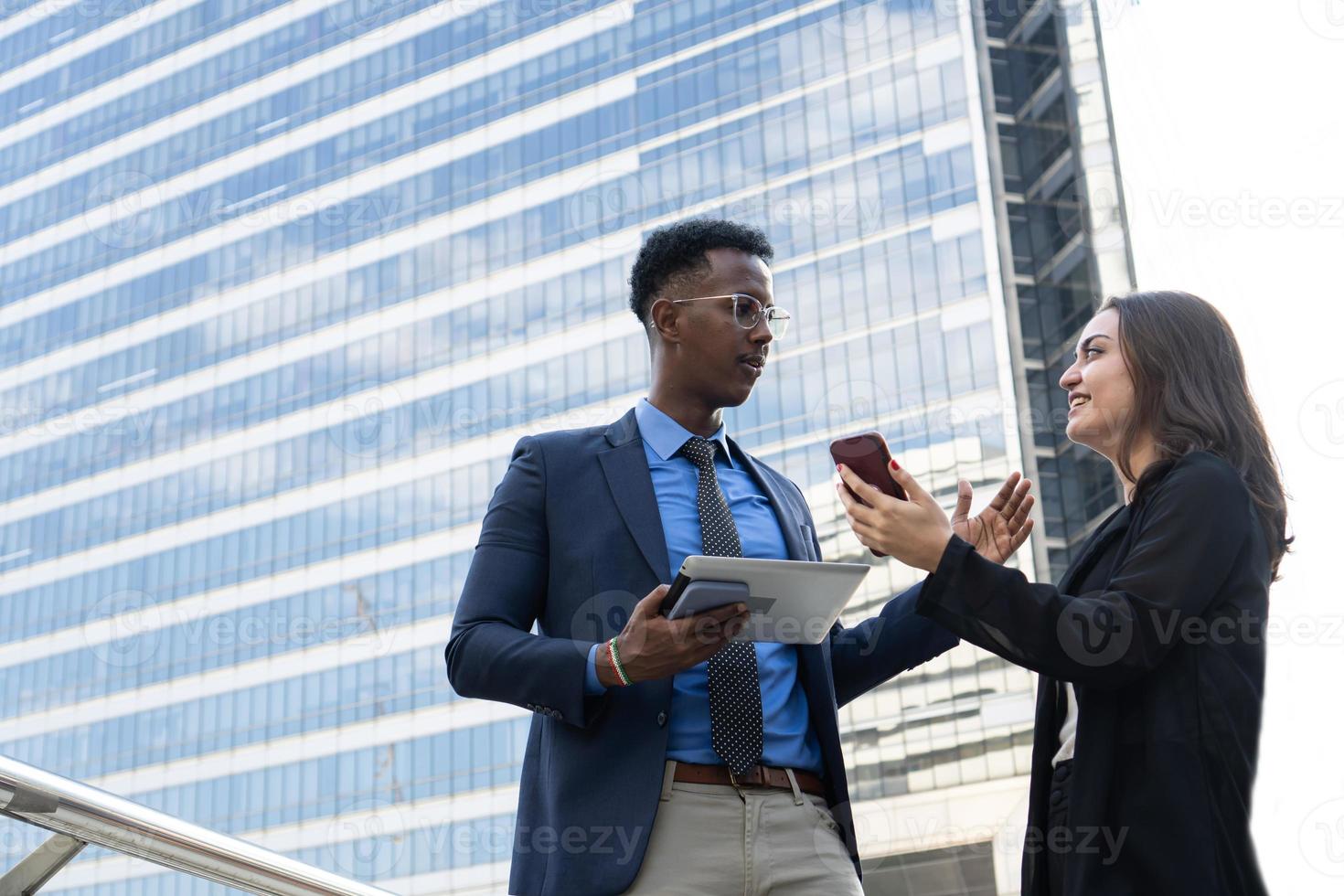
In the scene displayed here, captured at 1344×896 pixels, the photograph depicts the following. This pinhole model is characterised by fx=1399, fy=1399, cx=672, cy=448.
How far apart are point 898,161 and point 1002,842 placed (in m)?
22.9

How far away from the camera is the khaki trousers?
2695 millimetres

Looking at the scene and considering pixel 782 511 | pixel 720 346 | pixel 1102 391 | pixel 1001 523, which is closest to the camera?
pixel 1102 391

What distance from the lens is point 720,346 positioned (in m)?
3.52

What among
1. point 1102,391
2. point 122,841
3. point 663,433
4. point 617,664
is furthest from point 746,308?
point 122,841

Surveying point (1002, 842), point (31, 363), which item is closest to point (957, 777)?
point (1002, 842)

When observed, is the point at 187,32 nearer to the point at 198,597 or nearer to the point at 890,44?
the point at 198,597

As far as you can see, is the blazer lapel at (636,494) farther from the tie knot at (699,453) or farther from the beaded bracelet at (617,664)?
the beaded bracelet at (617,664)

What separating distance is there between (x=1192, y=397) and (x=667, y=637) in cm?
119

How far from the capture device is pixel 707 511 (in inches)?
126

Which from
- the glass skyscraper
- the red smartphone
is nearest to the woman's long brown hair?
the red smartphone

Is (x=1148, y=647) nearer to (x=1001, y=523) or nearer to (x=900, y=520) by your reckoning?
(x=900, y=520)

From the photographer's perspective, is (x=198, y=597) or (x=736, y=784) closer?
(x=736, y=784)

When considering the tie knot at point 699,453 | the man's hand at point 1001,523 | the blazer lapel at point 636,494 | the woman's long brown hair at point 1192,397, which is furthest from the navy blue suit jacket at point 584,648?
the woman's long brown hair at point 1192,397

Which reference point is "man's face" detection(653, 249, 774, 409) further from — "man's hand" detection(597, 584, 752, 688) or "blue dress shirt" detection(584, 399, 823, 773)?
"man's hand" detection(597, 584, 752, 688)
